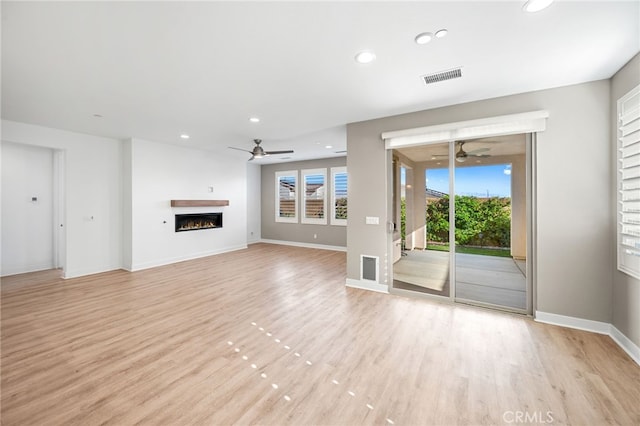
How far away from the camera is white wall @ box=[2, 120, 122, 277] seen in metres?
4.85

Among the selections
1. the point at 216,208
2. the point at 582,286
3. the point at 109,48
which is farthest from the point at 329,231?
the point at 109,48

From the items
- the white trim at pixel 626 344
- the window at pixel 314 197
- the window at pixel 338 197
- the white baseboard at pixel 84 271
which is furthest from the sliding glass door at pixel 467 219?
the white baseboard at pixel 84 271

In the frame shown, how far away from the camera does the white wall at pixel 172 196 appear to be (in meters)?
5.60

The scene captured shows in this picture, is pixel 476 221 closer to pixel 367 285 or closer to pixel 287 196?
pixel 367 285

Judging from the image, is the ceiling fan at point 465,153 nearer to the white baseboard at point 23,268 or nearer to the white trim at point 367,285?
the white trim at point 367,285

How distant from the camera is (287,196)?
900cm

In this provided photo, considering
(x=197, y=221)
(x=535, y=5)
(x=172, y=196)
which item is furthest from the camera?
(x=197, y=221)

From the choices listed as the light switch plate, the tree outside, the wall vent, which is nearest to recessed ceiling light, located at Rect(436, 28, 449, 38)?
the tree outside

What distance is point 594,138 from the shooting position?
9.48 feet

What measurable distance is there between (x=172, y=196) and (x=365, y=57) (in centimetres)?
561

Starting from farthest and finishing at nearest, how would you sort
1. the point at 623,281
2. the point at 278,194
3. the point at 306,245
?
the point at 278,194
the point at 306,245
the point at 623,281

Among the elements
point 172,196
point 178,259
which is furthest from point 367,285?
point 172,196

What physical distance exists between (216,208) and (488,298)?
657cm

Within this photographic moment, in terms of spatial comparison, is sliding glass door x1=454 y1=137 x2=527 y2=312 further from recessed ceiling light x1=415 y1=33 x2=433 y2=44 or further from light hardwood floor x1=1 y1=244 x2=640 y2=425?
recessed ceiling light x1=415 y1=33 x2=433 y2=44
